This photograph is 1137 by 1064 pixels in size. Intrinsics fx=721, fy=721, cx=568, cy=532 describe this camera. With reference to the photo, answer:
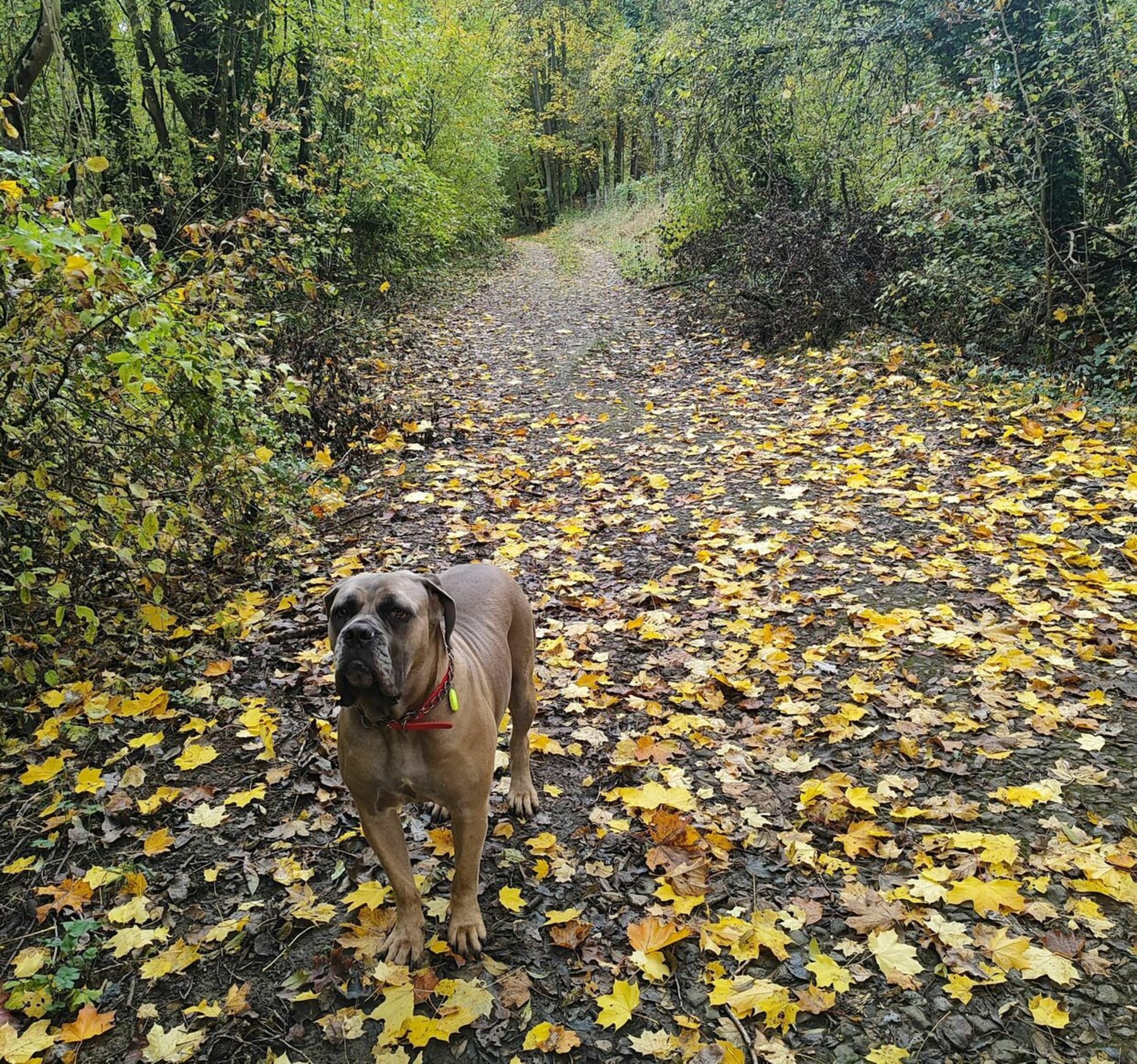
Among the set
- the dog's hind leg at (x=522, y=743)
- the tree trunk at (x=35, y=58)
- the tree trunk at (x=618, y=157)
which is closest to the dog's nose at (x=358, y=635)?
the dog's hind leg at (x=522, y=743)

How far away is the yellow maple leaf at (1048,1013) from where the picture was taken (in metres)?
2.39

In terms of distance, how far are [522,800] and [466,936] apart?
78cm

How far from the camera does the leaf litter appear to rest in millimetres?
2582

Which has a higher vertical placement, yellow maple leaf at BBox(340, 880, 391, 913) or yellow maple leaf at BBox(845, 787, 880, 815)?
yellow maple leaf at BBox(845, 787, 880, 815)

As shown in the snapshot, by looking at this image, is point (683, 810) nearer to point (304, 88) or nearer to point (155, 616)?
point (155, 616)

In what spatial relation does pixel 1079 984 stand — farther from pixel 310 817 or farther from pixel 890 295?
pixel 890 295

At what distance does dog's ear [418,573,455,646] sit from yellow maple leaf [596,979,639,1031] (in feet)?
4.66

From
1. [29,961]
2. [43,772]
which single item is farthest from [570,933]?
[43,772]

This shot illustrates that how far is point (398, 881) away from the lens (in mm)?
2797

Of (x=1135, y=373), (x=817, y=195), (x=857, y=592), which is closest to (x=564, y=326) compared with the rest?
(x=817, y=195)

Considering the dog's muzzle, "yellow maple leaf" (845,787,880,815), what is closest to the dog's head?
the dog's muzzle

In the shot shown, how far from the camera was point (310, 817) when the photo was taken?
3562 mm

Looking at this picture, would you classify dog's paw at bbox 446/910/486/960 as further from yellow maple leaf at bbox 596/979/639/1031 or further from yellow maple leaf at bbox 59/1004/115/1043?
yellow maple leaf at bbox 59/1004/115/1043

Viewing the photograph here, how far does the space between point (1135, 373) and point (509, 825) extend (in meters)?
7.45
